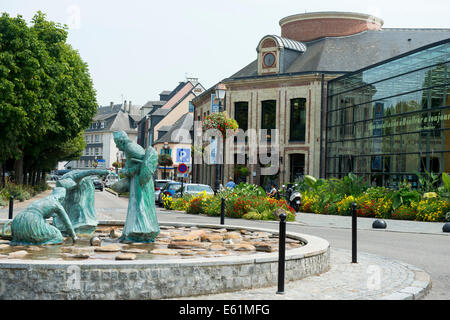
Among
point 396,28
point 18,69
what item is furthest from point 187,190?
point 396,28

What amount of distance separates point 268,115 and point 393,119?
1210 cm

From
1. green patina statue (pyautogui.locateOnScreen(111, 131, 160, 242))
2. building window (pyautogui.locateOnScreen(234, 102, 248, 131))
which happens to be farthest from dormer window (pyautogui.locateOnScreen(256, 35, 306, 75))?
green patina statue (pyautogui.locateOnScreen(111, 131, 160, 242))

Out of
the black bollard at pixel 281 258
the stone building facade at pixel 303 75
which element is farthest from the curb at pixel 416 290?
the stone building facade at pixel 303 75

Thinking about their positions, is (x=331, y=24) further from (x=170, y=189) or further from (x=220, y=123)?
(x=170, y=189)

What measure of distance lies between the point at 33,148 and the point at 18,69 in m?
9.95

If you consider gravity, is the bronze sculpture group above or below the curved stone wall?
below

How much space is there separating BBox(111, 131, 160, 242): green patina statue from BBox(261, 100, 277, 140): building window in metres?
30.6

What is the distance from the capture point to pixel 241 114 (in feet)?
132

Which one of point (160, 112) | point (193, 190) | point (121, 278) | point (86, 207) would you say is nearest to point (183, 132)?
point (160, 112)

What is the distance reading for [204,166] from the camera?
49688mm

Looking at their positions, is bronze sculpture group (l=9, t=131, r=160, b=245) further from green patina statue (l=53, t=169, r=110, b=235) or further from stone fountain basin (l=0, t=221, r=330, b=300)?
stone fountain basin (l=0, t=221, r=330, b=300)

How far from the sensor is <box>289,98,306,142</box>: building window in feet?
122
